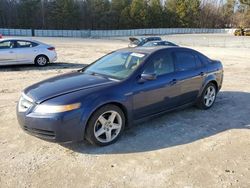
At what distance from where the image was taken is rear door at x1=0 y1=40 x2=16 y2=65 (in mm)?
11656

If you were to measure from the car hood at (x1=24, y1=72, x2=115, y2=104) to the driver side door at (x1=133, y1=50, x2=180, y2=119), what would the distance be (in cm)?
57

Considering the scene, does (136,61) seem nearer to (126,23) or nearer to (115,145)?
(115,145)

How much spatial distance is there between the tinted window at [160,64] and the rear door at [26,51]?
28.3ft

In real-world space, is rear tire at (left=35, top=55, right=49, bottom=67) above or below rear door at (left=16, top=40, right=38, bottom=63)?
below

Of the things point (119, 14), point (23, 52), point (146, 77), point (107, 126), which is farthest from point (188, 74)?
point (119, 14)

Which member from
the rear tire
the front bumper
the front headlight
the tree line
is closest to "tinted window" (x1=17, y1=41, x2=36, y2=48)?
the rear tire

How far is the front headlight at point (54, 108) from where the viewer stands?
12.7ft

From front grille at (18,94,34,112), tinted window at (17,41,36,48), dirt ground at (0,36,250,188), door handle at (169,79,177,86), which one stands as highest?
tinted window at (17,41,36,48)

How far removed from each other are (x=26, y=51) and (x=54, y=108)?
9143 millimetres

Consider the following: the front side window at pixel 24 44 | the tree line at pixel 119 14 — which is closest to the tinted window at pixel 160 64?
the front side window at pixel 24 44

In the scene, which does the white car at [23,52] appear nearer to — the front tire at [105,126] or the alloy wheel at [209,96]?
the alloy wheel at [209,96]

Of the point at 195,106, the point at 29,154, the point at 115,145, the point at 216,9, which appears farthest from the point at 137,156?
the point at 216,9

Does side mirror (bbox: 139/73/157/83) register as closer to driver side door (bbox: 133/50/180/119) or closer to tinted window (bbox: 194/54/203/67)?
driver side door (bbox: 133/50/180/119)

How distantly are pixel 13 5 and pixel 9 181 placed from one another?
6872 centimetres
